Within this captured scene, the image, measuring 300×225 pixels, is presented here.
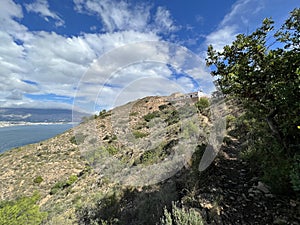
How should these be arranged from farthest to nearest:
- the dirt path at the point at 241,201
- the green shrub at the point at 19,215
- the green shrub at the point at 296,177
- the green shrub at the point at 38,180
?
1. the green shrub at the point at 38,180
2. the green shrub at the point at 19,215
3. the dirt path at the point at 241,201
4. the green shrub at the point at 296,177

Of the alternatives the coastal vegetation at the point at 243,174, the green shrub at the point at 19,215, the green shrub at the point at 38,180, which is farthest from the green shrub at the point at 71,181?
the green shrub at the point at 19,215

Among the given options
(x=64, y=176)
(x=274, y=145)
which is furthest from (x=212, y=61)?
(x=64, y=176)

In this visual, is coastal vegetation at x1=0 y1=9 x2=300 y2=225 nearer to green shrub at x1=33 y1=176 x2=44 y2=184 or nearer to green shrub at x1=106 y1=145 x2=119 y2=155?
green shrub at x1=106 y1=145 x2=119 y2=155

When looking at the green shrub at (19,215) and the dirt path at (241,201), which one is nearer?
the dirt path at (241,201)

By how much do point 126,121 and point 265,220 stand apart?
20.4 meters

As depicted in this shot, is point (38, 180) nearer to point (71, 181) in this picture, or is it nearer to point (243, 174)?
point (71, 181)

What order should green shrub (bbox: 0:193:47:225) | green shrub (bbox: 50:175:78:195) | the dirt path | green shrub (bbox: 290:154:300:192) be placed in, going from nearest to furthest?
green shrub (bbox: 290:154:300:192), the dirt path, green shrub (bbox: 0:193:47:225), green shrub (bbox: 50:175:78:195)

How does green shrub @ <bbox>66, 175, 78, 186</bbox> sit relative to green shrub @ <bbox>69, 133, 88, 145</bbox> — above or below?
below

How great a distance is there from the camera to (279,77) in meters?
3.15

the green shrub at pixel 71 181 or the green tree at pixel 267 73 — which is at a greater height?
the green tree at pixel 267 73

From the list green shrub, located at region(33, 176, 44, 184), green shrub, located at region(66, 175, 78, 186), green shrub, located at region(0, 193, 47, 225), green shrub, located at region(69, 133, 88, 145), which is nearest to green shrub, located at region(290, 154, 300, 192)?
green shrub, located at region(0, 193, 47, 225)

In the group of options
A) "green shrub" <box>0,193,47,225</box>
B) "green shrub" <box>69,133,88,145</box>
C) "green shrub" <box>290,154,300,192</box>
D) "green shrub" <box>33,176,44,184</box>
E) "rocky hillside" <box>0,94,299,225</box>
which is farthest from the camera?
"green shrub" <box>69,133,88,145</box>

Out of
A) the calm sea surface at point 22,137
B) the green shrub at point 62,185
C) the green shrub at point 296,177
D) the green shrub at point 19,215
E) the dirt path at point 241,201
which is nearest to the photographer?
the green shrub at point 296,177

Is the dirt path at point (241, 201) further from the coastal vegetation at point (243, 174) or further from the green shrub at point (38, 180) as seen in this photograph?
the green shrub at point (38, 180)
